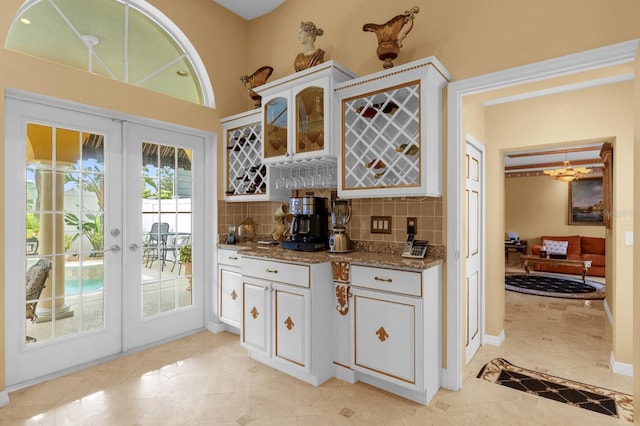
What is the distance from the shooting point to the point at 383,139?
2486 mm

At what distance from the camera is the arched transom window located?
8.46ft

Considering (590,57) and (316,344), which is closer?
(590,57)

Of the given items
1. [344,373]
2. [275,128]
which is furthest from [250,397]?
[275,128]

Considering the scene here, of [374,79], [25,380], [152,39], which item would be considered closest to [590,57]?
[374,79]

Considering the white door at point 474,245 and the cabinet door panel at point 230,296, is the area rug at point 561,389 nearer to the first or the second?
the white door at point 474,245

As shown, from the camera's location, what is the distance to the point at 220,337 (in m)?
3.44

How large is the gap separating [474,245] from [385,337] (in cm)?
135

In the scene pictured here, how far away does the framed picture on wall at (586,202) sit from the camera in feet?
26.2

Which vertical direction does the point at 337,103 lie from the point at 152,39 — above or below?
below

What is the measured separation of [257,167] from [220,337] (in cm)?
180

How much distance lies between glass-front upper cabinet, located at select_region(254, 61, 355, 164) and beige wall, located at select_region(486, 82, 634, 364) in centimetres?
173

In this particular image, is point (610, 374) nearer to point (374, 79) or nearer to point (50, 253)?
point (374, 79)

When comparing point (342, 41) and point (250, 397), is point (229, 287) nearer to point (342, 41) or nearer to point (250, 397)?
point (250, 397)

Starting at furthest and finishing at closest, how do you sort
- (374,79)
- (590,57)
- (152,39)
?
(152,39)
(374,79)
(590,57)
